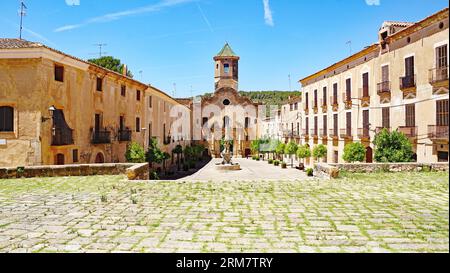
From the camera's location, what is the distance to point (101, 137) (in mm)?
19547

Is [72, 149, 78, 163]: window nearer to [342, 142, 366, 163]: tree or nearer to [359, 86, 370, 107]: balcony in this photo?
[342, 142, 366, 163]: tree

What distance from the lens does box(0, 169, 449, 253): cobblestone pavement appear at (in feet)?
13.6

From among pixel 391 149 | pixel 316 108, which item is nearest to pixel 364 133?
pixel 391 149

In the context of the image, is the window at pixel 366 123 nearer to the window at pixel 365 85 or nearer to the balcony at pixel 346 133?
the window at pixel 365 85

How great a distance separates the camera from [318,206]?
662cm

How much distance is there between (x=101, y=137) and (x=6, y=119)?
5165mm

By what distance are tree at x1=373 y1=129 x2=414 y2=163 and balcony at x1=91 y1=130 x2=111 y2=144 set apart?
15430 mm

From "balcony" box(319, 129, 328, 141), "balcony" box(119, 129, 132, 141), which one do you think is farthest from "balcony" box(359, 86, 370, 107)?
"balcony" box(119, 129, 132, 141)

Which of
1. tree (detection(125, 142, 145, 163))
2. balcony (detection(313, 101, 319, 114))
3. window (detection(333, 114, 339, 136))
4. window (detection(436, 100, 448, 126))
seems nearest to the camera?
window (detection(436, 100, 448, 126))

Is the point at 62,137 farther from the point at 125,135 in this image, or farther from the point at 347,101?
the point at 347,101

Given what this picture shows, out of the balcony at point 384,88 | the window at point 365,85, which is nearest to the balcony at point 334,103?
the window at point 365,85

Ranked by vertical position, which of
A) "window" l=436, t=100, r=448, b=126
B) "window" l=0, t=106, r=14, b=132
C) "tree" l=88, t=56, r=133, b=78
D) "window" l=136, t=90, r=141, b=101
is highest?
"tree" l=88, t=56, r=133, b=78

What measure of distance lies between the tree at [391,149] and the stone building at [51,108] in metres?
15.0

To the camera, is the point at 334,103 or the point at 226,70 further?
the point at 226,70
